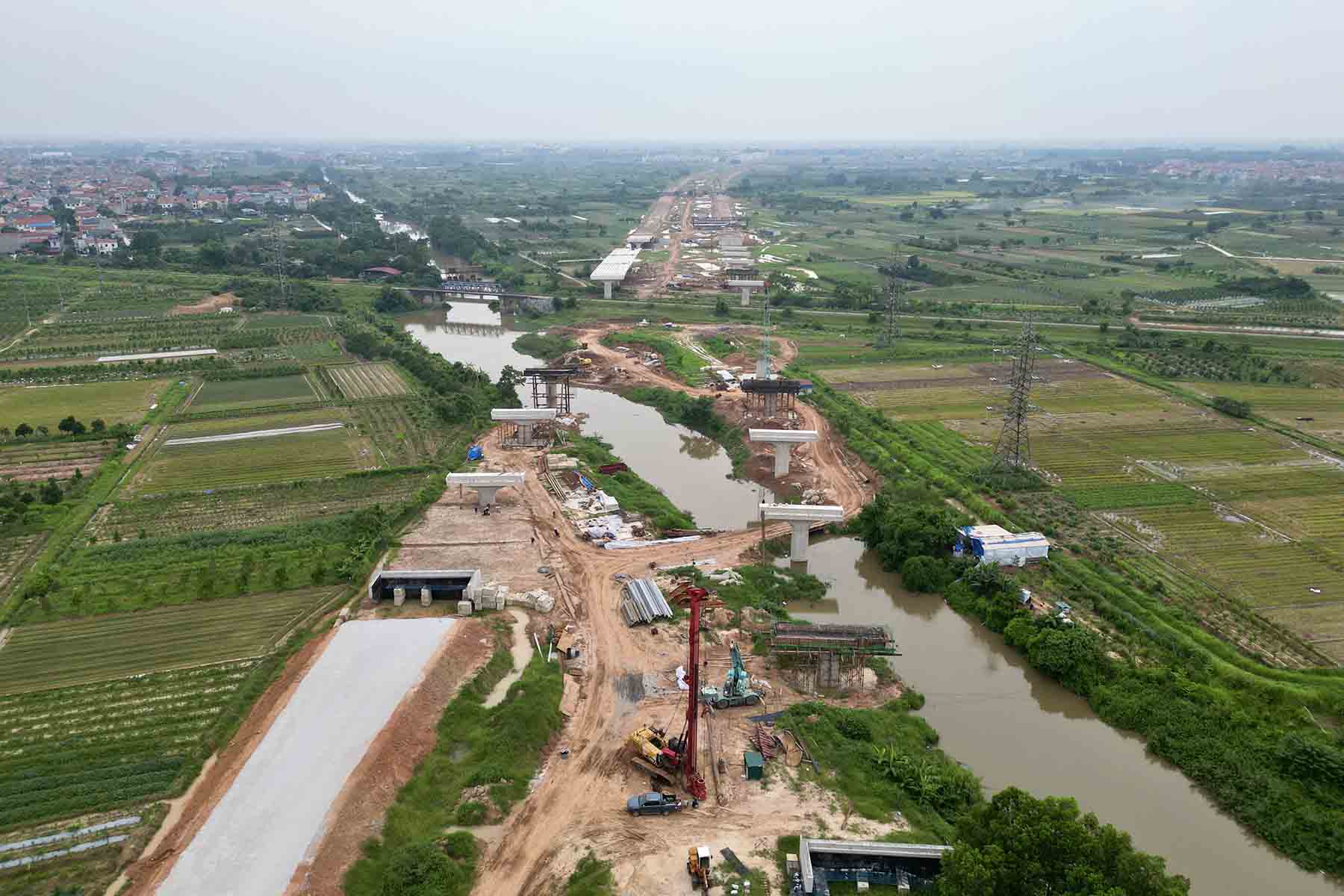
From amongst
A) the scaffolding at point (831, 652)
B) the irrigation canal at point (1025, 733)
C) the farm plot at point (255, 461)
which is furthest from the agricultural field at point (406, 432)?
the scaffolding at point (831, 652)

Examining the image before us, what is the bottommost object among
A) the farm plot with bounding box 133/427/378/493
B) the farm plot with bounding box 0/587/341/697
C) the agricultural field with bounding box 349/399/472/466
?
the farm plot with bounding box 0/587/341/697

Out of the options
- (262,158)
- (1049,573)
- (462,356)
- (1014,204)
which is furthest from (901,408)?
(262,158)

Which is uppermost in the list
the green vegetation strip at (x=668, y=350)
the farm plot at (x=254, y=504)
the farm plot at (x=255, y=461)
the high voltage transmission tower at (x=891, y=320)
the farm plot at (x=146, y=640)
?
the high voltage transmission tower at (x=891, y=320)

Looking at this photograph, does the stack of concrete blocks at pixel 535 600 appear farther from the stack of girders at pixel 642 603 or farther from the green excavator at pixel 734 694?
the green excavator at pixel 734 694

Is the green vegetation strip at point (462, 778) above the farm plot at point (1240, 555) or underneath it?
underneath

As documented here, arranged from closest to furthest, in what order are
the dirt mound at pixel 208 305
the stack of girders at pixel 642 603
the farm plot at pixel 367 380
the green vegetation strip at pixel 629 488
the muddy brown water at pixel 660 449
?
1. the stack of girders at pixel 642 603
2. the green vegetation strip at pixel 629 488
3. the muddy brown water at pixel 660 449
4. the farm plot at pixel 367 380
5. the dirt mound at pixel 208 305

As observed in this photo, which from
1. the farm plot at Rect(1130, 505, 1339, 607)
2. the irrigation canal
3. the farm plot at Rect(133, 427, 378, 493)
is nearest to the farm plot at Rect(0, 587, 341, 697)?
the farm plot at Rect(133, 427, 378, 493)

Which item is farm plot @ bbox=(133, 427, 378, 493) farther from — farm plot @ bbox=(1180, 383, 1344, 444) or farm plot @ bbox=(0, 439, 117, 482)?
farm plot @ bbox=(1180, 383, 1344, 444)
